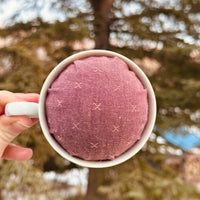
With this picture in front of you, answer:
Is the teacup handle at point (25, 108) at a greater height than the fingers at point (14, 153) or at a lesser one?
greater

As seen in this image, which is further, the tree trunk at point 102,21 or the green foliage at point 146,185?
the tree trunk at point 102,21

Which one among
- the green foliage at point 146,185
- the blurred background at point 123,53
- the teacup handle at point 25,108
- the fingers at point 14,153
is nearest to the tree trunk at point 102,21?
the blurred background at point 123,53

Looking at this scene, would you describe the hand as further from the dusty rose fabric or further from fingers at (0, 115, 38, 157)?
the dusty rose fabric

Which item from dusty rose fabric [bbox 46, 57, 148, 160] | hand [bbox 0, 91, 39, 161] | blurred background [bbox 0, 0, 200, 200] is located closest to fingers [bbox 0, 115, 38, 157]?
hand [bbox 0, 91, 39, 161]

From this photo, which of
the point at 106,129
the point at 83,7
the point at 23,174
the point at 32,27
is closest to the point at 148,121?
the point at 106,129

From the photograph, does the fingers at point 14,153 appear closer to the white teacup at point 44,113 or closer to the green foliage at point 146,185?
the white teacup at point 44,113

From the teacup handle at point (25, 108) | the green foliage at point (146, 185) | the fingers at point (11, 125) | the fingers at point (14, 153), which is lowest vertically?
the green foliage at point (146, 185)

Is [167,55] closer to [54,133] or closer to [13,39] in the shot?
[13,39]

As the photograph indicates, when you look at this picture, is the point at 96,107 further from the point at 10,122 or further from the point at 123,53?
the point at 123,53
